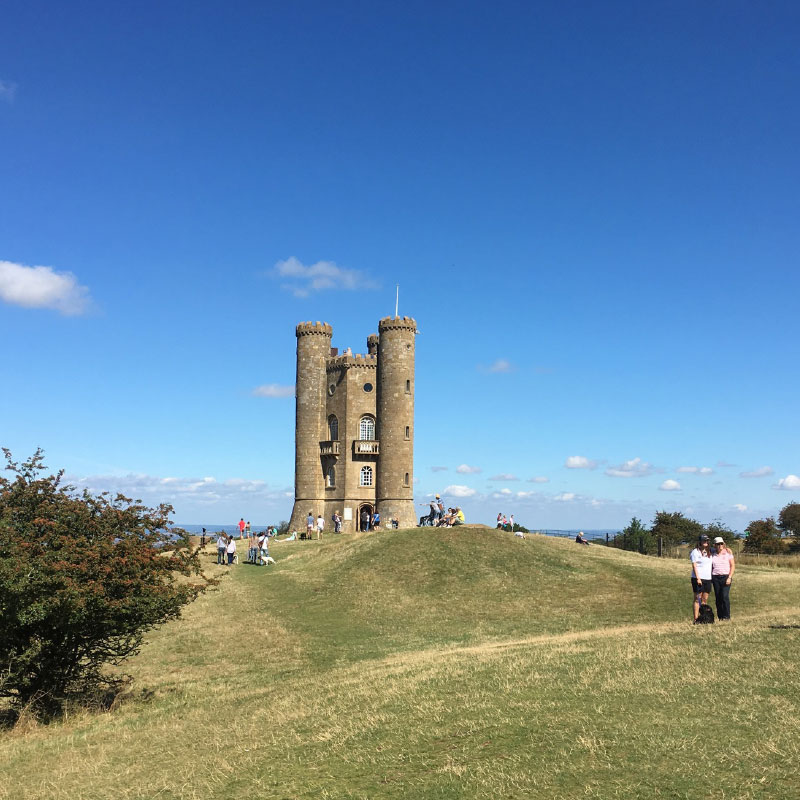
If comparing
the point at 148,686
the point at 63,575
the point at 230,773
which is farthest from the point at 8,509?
the point at 230,773

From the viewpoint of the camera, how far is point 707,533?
6944cm

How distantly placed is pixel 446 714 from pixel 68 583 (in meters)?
7.72

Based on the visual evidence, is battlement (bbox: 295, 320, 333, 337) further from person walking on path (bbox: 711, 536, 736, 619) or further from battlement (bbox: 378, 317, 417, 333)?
person walking on path (bbox: 711, 536, 736, 619)

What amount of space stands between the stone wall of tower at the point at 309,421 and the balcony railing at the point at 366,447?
10.3 feet

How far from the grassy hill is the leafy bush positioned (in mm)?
1190

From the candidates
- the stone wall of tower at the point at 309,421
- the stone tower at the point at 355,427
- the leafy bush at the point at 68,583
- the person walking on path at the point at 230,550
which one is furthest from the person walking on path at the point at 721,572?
the stone wall of tower at the point at 309,421

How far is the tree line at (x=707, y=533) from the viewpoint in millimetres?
60875

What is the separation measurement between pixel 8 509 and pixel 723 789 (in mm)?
14006

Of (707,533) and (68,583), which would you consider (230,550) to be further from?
(707,533)

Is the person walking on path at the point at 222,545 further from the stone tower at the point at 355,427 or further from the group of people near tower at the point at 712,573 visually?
the group of people near tower at the point at 712,573

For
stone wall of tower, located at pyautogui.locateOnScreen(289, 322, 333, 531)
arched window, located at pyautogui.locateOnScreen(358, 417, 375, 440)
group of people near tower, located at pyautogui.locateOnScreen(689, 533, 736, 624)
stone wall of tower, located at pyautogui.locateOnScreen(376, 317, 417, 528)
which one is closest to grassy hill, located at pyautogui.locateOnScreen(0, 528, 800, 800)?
group of people near tower, located at pyautogui.locateOnScreen(689, 533, 736, 624)

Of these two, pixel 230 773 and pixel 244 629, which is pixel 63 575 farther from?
pixel 244 629

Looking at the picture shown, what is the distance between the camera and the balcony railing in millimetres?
58688

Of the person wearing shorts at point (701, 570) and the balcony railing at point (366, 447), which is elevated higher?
the balcony railing at point (366, 447)
